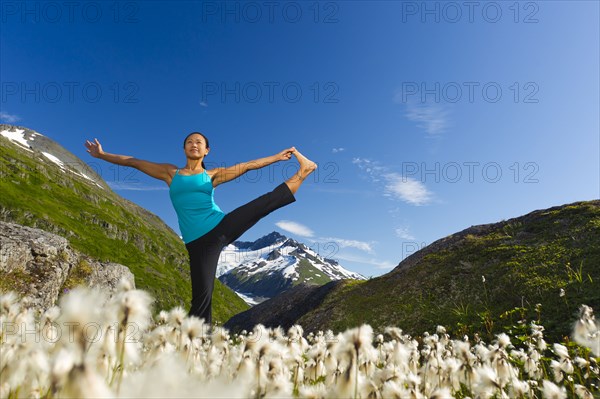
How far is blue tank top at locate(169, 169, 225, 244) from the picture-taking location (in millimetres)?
7309

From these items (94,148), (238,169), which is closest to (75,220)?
(94,148)

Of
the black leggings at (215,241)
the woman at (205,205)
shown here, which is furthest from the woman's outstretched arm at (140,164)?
the black leggings at (215,241)

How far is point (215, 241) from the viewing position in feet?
23.3

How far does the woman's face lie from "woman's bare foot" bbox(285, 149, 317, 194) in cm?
207

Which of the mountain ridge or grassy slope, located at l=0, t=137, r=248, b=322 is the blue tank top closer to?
the mountain ridge

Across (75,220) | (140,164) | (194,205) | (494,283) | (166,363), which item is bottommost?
(166,363)

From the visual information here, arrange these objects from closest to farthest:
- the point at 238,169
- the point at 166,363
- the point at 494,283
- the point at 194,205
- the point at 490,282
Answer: the point at 166,363 < the point at 194,205 < the point at 238,169 < the point at 494,283 < the point at 490,282

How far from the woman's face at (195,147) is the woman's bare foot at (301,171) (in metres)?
2.07

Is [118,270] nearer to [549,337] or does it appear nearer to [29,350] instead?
[549,337]

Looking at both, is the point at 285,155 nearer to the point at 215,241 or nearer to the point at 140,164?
the point at 215,241

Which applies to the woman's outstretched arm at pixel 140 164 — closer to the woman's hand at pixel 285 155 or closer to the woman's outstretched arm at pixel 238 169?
the woman's outstretched arm at pixel 238 169

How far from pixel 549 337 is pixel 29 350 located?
1313 cm

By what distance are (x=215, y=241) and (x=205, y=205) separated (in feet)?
2.76

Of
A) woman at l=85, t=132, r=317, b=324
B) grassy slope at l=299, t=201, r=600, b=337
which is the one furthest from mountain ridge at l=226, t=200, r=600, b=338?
woman at l=85, t=132, r=317, b=324
